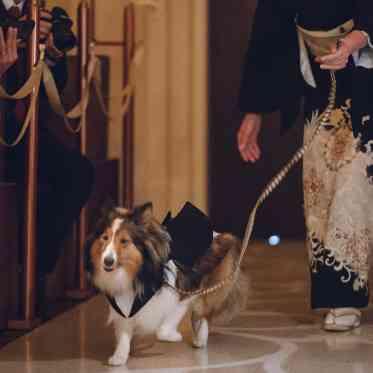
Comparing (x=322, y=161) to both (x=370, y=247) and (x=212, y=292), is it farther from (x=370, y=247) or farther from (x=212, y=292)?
(x=212, y=292)

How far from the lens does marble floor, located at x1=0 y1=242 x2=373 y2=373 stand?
10.8 ft

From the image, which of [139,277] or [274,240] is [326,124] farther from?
[274,240]

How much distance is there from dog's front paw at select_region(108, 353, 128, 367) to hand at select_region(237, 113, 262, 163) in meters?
0.93

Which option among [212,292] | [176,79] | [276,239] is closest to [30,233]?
[212,292]

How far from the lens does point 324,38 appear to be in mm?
3896

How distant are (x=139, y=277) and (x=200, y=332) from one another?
402mm

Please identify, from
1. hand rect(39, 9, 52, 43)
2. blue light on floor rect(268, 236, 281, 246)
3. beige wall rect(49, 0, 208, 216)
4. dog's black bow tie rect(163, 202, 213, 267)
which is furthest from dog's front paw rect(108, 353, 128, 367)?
blue light on floor rect(268, 236, 281, 246)

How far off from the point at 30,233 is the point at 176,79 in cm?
285

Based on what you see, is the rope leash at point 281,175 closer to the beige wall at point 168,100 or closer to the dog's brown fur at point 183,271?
the dog's brown fur at point 183,271

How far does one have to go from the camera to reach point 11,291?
4.12 m

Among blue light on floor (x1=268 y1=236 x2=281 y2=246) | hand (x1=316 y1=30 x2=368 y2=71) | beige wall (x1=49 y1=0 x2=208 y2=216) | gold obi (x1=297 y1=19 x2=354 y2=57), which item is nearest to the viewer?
hand (x1=316 y1=30 x2=368 y2=71)

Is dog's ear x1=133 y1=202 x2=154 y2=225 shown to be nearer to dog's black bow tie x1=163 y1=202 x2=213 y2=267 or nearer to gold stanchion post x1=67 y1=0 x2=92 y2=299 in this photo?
dog's black bow tie x1=163 y1=202 x2=213 y2=267

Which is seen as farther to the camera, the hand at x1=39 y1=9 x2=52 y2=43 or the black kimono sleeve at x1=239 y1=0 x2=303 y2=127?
the hand at x1=39 y1=9 x2=52 y2=43

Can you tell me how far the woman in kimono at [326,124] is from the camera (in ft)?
12.8
